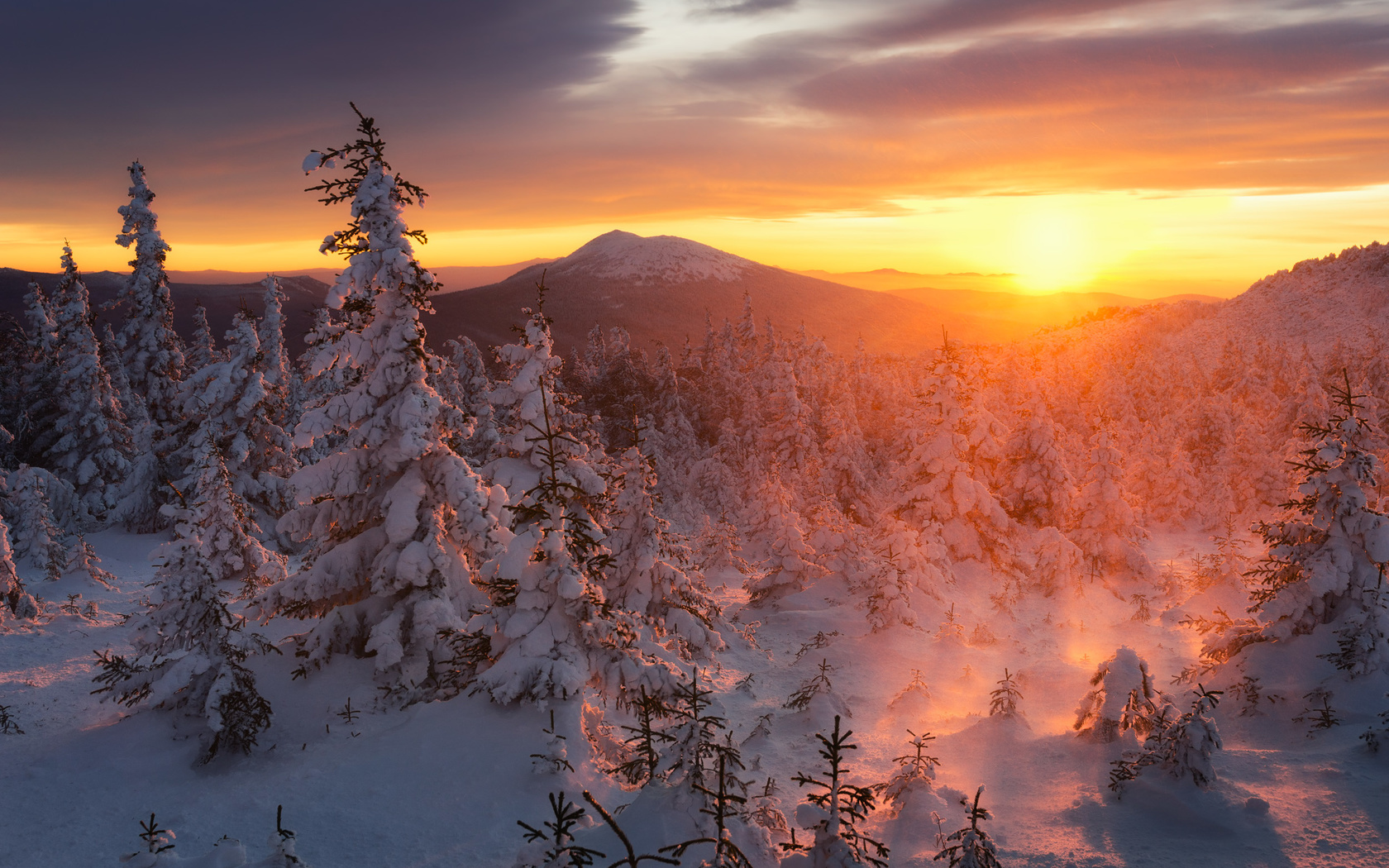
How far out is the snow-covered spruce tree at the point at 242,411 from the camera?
101 ft

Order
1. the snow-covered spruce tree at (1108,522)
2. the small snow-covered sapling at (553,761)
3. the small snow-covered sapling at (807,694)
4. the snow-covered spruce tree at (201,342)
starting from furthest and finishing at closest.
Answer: the snow-covered spruce tree at (201,342), the snow-covered spruce tree at (1108,522), the small snow-covered sapling at (807,694), the small snow-covered sapling at (553,761)

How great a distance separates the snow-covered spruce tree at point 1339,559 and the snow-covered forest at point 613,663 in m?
0.07

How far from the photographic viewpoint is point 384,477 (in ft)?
50.7

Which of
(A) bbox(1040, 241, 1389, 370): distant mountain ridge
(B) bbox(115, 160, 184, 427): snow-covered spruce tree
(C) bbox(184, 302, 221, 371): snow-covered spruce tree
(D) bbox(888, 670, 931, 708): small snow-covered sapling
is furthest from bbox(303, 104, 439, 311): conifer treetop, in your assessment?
(A) bbox(1040, 241, 1389, 370): distant mountain ridge

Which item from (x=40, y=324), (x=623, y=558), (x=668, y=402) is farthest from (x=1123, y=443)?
(x=40, y=324)

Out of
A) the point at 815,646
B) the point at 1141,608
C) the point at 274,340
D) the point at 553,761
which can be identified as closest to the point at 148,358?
the point at 274,340

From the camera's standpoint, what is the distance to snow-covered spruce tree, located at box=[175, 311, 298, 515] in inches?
→ 1217

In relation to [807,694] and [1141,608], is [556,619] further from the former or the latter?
[1141,608]

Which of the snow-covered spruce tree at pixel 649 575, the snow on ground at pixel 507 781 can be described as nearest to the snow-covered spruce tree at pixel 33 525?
the snow on ground at pixel 507 781

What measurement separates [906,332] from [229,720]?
195 meters

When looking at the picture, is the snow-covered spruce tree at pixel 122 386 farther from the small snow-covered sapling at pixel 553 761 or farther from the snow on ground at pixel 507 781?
the small snow-covered sapling at pixel 553 761

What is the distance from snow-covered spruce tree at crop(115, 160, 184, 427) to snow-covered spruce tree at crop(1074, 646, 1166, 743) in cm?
4085

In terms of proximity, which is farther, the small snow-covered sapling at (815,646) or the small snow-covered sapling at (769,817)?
the small snow-covered sapling at (815,646)

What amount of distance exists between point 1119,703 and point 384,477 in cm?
1536
